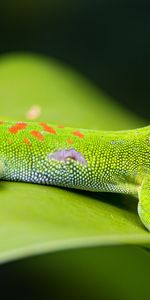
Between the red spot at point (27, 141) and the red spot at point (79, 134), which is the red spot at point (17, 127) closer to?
the red spot at point (27, 141)

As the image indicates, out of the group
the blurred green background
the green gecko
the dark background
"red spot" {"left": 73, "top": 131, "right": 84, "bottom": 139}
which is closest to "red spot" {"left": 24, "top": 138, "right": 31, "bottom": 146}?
the green gecko

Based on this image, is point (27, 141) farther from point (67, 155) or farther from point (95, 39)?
point (95, 39)

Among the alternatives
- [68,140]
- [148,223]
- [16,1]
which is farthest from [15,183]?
[16,1]

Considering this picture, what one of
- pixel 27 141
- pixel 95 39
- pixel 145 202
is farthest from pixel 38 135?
pixel 95 39

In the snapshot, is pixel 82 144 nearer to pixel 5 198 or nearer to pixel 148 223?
pixel 148 223

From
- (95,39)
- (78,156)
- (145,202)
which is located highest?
(95,39)

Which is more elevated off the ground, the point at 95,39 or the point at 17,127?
the point at 95,39
